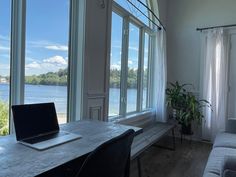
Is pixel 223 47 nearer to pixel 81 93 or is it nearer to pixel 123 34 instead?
pixel 123 34

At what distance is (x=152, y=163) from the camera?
125 inches

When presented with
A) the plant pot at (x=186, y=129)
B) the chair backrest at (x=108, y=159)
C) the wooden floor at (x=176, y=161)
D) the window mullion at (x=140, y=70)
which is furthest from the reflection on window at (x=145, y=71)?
the chair backrest at (x=108, y=159)

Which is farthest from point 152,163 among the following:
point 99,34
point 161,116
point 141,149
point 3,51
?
point 3,51

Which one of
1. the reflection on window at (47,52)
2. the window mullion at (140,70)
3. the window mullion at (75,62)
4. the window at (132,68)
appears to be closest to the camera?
the reflection on window at (47,52)

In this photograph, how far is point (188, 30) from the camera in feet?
15.2

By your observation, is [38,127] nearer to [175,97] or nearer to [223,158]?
[223,158]

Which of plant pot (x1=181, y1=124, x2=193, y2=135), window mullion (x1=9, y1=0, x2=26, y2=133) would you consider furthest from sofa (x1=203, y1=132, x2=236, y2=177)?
window mullion (x1=9, y1=0, x2=26, y2=133)

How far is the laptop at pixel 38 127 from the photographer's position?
4.49ft

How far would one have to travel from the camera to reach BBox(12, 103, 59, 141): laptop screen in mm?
1382

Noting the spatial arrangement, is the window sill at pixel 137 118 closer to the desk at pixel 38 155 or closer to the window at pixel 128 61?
the window at pixel 128 61

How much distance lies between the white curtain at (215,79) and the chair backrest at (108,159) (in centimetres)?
343

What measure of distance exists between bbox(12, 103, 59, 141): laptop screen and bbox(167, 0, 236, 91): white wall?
11.8 feet

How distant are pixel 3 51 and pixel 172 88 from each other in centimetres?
361

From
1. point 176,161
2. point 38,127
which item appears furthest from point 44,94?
point 176,161
